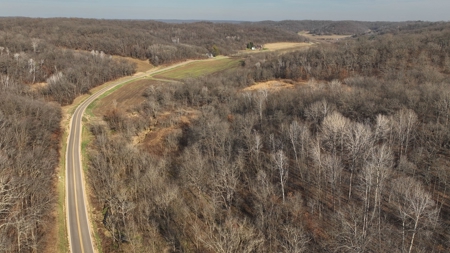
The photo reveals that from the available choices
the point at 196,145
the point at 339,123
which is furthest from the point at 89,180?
the point at 339,123

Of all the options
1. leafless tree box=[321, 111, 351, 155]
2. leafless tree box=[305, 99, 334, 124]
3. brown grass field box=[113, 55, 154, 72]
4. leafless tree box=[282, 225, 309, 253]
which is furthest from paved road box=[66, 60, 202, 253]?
brown grass field box=[113, 55, 154, 72]

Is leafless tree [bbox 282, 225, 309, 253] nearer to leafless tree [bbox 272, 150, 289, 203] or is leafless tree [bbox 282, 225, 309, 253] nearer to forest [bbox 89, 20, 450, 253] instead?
forest [bbox 89, 20, 450, 253]

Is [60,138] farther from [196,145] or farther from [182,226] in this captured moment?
[182,226]

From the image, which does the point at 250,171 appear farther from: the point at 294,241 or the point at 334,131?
the point at 294,241

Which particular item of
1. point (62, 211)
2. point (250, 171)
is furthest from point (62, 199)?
point (250, 171)

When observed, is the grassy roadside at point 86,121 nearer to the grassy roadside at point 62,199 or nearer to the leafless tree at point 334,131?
the grassy roadside at point 62,199
